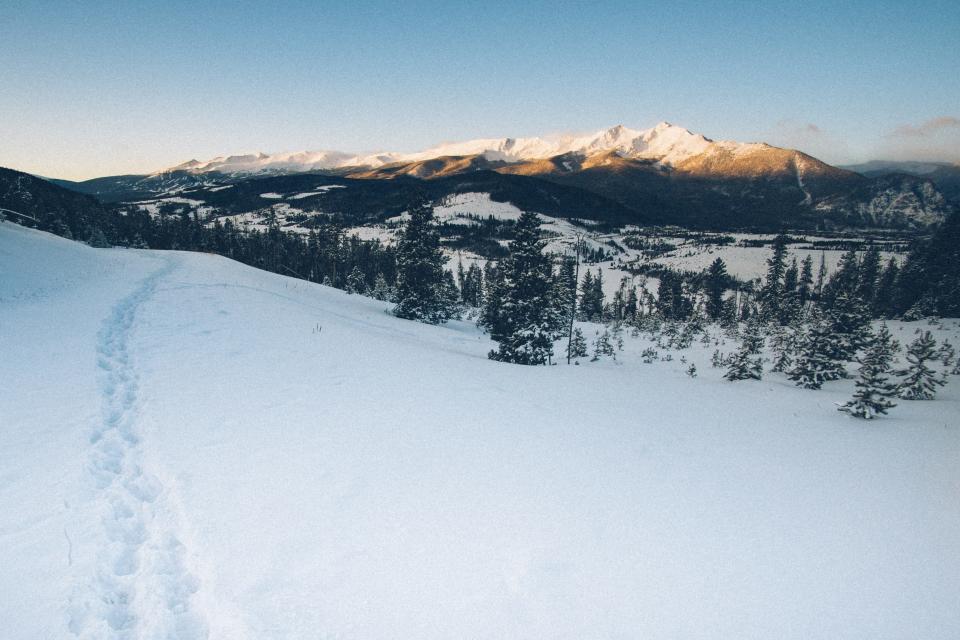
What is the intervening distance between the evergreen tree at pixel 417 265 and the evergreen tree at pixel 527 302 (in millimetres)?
12617

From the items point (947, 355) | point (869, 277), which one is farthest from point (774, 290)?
point (947, 355)

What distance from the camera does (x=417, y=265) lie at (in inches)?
1462

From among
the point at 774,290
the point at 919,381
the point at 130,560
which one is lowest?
the point at 774,290

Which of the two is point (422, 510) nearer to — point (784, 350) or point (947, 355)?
point (784, 350)

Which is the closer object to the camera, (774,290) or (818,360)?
(818,360)

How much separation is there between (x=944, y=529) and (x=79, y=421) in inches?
595

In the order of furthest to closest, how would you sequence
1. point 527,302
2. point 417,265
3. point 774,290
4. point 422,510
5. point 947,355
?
point 774,290, point 417,265, point 947,355, point 527,302, point 422,510

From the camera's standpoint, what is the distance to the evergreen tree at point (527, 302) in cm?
2602

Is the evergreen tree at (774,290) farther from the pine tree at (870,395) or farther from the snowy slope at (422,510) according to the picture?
the snowy slope at (422,510)

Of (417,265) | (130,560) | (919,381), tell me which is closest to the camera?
(130,560)

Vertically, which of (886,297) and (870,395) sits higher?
(870,395)

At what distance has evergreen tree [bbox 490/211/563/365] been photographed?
26016 mm

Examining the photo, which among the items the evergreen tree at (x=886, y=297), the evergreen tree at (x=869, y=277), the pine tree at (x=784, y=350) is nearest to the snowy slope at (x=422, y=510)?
the pine tree at (x=784, y=350)

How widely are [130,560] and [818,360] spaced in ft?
124
